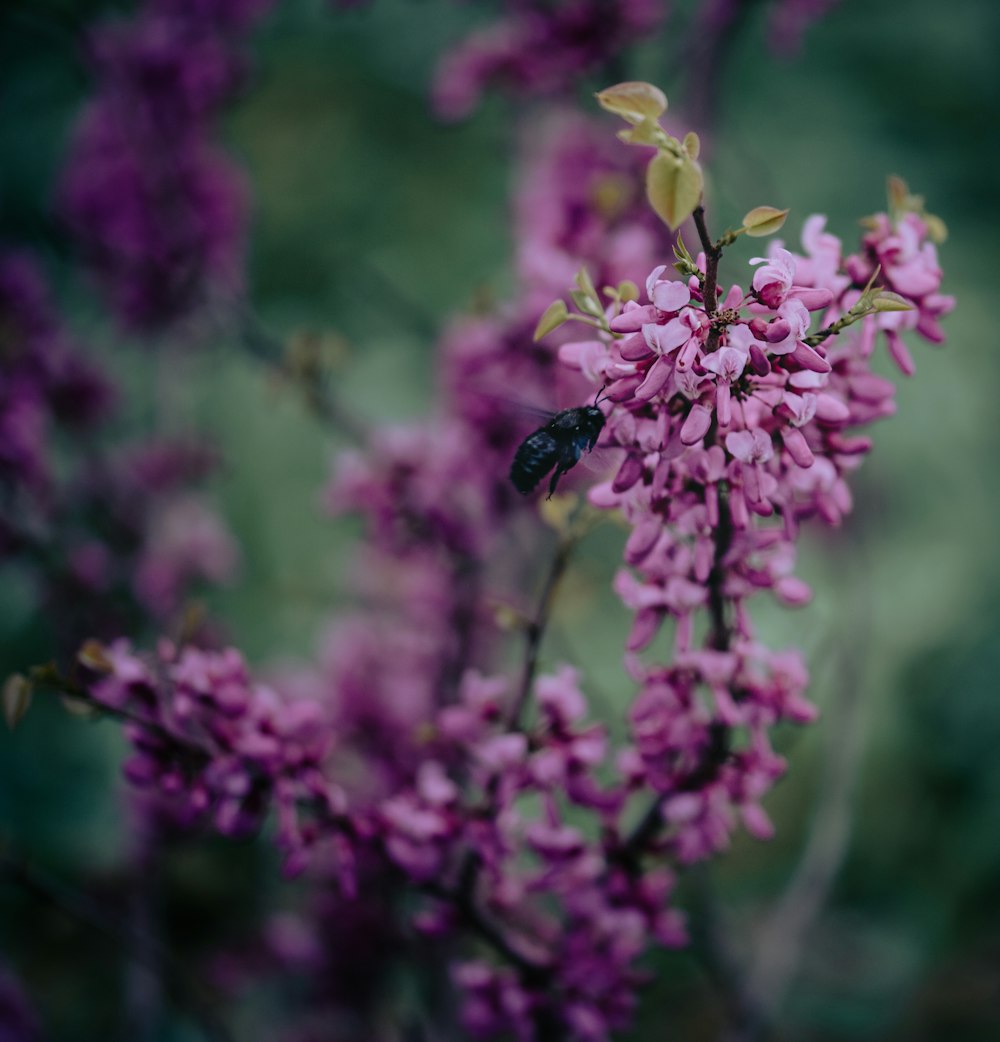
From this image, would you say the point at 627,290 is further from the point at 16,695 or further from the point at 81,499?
the point at 81,499

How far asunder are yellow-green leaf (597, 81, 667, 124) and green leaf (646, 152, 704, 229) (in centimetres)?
3

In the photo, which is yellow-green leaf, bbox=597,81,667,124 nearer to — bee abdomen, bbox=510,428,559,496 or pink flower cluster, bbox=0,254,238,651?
bee abdomen, bbox=510,428,559,496

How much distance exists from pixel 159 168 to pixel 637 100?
1350mm

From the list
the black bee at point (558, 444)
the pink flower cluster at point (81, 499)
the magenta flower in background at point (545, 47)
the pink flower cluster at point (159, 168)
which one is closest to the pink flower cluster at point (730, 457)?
the black bee at point (558, 444)

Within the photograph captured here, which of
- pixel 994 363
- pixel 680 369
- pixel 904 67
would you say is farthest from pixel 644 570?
pixel 904 67

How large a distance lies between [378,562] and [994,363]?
2.12 m

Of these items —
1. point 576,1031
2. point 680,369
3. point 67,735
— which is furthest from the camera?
point 67,735

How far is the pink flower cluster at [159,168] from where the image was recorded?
149 centimetres

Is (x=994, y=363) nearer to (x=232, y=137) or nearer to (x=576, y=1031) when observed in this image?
(x=576, y=1031)

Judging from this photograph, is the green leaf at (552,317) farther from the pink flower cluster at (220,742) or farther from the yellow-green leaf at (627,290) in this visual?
the pink flower cluster at (220,742)

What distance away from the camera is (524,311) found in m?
0.93

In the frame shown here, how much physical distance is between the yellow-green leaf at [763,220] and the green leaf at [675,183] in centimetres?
4

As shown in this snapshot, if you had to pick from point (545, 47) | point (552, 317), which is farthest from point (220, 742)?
point (545, 47)

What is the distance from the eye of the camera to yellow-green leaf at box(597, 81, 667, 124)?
0.45m
